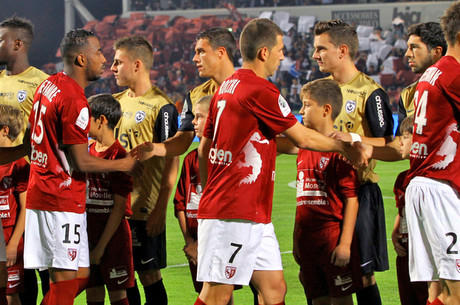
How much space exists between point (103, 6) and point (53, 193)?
3253 centimetres

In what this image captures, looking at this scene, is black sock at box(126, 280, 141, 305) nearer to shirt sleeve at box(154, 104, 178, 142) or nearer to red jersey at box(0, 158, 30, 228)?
red jersey at box(0, 158, 30, 228)

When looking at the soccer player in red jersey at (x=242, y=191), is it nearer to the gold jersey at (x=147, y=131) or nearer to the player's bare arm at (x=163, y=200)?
the player's bare arm at (x=163, y=200)

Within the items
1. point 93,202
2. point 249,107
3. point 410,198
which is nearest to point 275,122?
point 249,107

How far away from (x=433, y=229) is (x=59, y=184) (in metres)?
2.22

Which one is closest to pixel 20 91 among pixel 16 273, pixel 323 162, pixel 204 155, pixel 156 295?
pixel 16 273

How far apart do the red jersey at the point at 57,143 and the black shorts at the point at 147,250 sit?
1167 mm

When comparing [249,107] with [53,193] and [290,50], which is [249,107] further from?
[290,50]

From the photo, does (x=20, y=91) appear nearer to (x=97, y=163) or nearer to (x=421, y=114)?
(x=97, y=163)

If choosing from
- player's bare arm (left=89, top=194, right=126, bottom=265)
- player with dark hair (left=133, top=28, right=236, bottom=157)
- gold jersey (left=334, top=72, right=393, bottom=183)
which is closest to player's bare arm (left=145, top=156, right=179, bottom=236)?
player with dark hair (left=133, top=28, right=236, bottom=157)

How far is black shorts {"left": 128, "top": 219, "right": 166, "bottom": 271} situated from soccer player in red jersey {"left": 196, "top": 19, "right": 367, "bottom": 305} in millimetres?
1594

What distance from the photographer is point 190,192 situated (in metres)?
5.26

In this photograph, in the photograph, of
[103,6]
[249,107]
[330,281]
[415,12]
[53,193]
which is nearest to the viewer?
[249,107]

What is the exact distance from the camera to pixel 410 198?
4.12 m

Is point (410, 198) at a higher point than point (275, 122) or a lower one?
lower
